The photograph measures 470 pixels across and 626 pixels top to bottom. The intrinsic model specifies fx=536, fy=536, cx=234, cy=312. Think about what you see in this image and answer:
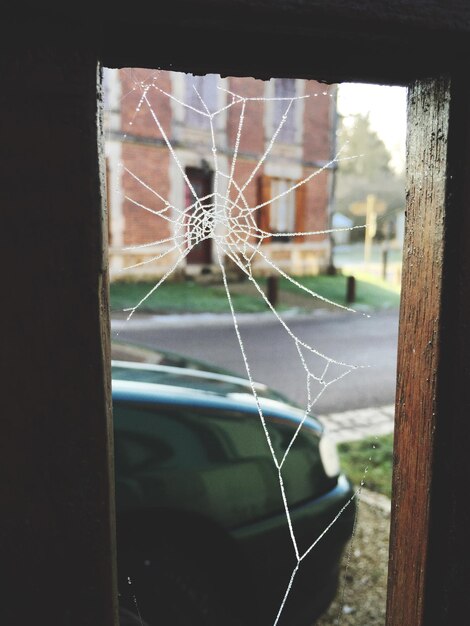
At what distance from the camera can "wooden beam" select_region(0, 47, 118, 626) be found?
1.98 ft

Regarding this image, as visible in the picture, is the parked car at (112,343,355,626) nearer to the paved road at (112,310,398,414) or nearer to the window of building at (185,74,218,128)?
the paved road at (112,310,398,414)

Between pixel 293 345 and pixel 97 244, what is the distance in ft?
25.5

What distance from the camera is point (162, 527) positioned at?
184 cm

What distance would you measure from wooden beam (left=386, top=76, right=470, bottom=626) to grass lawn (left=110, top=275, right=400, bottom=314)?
9.11 m

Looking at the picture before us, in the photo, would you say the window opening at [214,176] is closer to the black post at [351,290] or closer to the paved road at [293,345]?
the black post at [351,290]

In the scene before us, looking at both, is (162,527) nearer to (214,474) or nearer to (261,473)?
(214,474)

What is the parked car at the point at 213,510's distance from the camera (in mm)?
1815

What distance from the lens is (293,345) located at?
8320mm

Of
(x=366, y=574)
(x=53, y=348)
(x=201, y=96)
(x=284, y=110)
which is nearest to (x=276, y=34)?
(x=53, y=348)

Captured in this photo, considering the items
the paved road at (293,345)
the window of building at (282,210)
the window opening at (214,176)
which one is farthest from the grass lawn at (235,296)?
the window of building at (282,210)

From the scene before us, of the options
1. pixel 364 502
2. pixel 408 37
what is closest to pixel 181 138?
→ pixel 364 502

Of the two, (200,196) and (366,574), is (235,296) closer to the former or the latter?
(200,196)

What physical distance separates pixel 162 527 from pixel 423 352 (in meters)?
1.34

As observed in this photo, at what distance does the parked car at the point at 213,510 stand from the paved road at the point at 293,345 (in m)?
3.20
